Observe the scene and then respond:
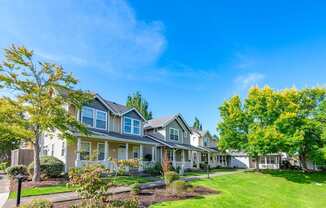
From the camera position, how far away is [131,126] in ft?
89.4

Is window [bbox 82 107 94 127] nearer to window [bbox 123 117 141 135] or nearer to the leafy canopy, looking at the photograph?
the leafy canopy

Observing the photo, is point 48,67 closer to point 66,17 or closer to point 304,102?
point 66,17

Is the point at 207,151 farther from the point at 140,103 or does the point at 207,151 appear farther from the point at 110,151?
the point at 140,103

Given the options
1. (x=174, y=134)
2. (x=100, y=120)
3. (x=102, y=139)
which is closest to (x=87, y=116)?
(x=100, y=120)

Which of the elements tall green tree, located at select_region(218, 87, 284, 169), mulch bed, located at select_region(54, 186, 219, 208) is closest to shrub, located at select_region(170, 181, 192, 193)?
mulch bed, located at select_region(54, 186, 219, 208)

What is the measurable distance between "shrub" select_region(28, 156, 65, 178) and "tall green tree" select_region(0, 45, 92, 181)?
3.66 ft

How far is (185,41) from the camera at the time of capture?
879 inches

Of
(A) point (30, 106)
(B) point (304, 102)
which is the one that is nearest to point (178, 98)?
(B) point (304, 102)

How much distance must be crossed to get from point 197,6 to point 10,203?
16545mm

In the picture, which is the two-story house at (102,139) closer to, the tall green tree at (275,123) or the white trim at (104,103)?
the white trim at (104,103)

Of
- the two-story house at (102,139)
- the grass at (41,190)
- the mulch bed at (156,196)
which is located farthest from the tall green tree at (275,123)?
the grass at (41,190)

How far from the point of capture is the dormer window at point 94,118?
72.8 feet

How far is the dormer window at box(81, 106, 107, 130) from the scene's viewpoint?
72.8 ft

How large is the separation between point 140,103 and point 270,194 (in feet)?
150
